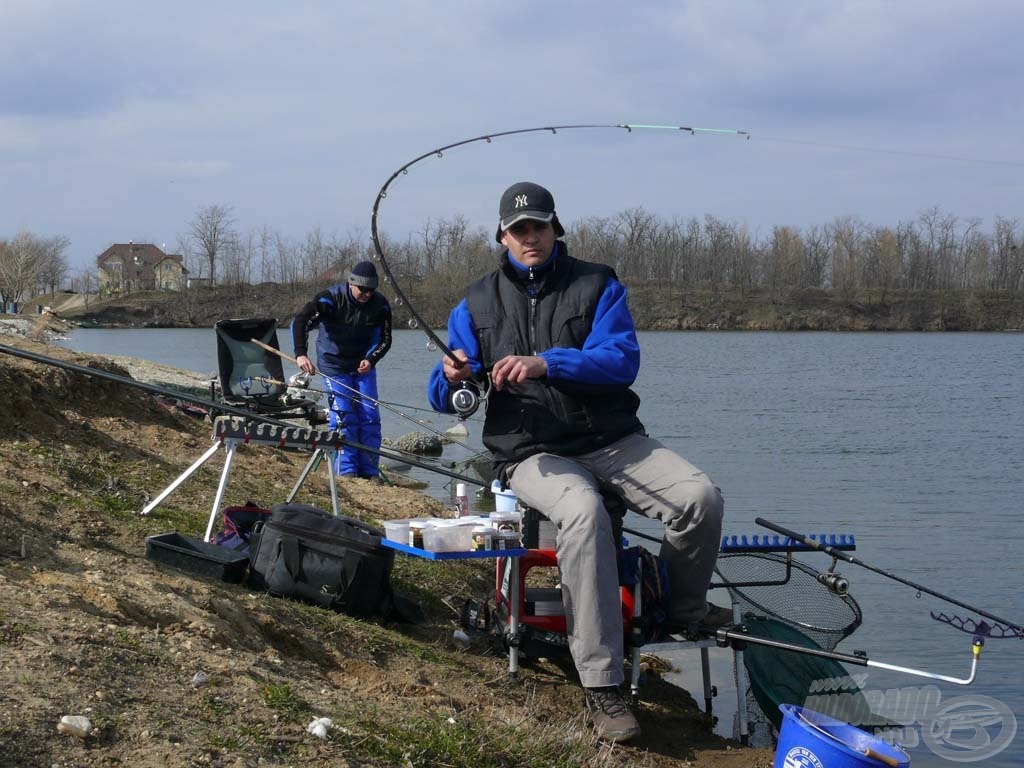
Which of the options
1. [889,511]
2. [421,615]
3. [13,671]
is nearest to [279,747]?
[13,671]

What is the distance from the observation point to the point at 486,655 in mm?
4742

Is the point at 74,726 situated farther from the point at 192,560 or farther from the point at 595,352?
the point at 595,352

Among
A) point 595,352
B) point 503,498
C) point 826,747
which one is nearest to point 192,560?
point 503,498

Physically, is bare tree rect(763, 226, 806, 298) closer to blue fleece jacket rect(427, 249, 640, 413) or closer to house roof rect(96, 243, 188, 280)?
house roof rect(96, 243, 188, 280)

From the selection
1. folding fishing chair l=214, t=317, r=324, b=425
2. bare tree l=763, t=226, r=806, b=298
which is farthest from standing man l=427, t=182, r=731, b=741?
bare tree l=763, t=226, r=806, b=298

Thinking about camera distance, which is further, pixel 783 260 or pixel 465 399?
pixel 783 260

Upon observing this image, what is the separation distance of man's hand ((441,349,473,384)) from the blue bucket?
1640 mm

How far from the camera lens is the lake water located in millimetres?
6645

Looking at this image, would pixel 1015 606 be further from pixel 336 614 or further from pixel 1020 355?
pixel 1020 355

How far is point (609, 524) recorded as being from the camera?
4.04m

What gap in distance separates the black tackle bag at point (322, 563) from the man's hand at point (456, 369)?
75 cm

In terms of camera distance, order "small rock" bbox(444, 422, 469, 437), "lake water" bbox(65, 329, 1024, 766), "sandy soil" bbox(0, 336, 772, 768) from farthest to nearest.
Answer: "small rock" bbox(444, 422, 469, 437) → "lake water" bbox(65, 329, 1024, 766) → "sandy soil" bbox(0, 336, 772, 768)

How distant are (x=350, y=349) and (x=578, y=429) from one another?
5.05 meters

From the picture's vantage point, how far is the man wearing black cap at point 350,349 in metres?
8.97
